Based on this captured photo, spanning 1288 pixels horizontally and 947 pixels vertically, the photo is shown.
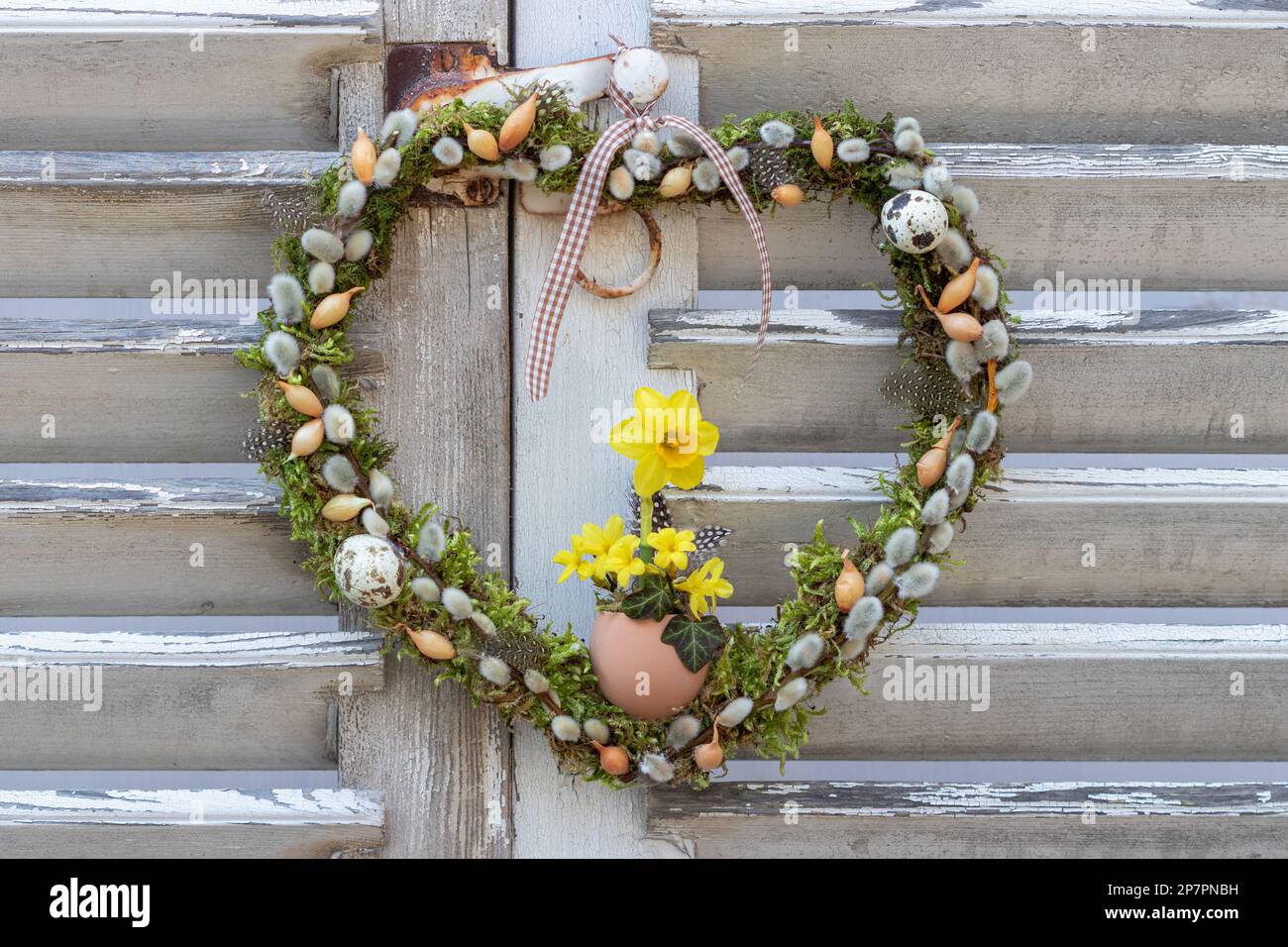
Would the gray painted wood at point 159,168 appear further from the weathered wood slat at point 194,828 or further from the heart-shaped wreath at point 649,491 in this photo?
the weathered wood slat at point 194,828

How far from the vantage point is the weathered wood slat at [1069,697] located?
149 centimetres

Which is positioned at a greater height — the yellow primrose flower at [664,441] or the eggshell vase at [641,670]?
the yellow primrose flower at [664,441]

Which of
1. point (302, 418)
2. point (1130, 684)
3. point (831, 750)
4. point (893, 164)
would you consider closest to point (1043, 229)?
point (893, 164)

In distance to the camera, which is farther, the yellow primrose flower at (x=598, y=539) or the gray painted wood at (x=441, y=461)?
the gray painted wood at (x=441, y=461)

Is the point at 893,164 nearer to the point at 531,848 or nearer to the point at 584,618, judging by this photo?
the point at 584,618

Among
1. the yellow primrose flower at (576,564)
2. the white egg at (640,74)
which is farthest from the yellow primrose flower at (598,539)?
the white egg at (640,74)

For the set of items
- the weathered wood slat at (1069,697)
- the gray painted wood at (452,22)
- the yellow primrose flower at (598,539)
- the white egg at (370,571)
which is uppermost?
the gray painted wood at (452,22)

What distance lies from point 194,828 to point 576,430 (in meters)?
0.62

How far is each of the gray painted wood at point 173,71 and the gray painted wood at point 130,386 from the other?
0.71 ft

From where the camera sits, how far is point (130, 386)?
1.48 metres

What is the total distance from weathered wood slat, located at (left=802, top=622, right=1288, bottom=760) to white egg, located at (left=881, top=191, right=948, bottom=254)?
441 millimetres

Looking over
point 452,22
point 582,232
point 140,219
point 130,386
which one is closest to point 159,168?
point 140,219

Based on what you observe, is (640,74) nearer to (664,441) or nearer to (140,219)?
(664,441)

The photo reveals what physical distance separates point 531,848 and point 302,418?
549mm
